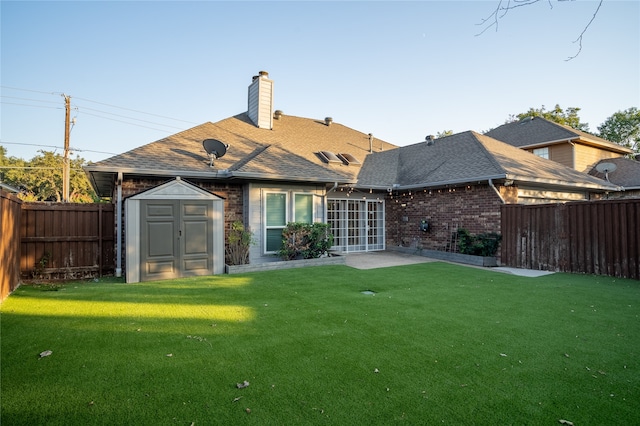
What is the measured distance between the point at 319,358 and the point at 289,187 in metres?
7.34

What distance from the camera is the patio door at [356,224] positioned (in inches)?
500

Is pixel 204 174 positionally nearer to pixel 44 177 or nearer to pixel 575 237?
pixel 575 237

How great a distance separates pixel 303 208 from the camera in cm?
1054

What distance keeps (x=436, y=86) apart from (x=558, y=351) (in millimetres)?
9253

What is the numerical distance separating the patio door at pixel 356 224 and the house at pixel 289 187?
0.04m

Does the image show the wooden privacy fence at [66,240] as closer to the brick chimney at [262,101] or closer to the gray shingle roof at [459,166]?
the brick chimney at [262,101]

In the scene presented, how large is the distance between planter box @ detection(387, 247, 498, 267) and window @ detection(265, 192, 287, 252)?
5.31 m

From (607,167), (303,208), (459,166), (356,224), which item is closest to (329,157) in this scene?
(356,224)

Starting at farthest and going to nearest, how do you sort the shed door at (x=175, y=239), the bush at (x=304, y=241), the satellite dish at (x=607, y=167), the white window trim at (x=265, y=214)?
1. the satellite dish at (x=607, y=167)
2. the white window trim at (x=265, y=214)
3. the bush at (x=304, y=241)
4. the shed door at (x=175, y=239)

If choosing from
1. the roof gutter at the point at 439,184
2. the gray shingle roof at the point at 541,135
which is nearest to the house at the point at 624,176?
the gray shingle roof at the point at 541,135

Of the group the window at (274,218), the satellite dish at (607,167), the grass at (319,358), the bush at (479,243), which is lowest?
the grass at (319,358)

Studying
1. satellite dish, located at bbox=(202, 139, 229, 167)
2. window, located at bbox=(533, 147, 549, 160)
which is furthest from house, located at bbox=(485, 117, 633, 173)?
satellite dish, located at bbox=(202, 139, 229, 167)

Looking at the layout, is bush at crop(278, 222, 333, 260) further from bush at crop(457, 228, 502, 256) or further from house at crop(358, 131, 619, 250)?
bush at crop(457, 228, 502, 256)

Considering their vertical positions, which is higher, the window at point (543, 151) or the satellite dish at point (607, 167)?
the window at point (543, 151)
